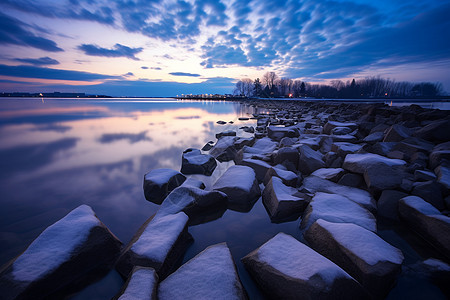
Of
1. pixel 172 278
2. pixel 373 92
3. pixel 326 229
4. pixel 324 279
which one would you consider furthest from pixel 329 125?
pixel 373 92

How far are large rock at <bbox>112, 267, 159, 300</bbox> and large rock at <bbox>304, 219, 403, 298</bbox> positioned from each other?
6.02 ft

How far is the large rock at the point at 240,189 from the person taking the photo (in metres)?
3.67

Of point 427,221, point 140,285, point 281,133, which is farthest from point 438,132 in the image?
point 140,285

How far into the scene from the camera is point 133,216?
3.52 metres

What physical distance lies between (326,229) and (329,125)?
7165 mm

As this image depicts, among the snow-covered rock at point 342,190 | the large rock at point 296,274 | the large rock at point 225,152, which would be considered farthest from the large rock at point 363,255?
the large rock at point 225,152

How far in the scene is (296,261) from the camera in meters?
1.85

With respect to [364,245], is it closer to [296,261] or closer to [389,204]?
[296,261]

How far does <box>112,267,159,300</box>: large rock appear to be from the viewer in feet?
5.00

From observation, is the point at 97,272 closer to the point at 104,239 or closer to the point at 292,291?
the point at 104,239

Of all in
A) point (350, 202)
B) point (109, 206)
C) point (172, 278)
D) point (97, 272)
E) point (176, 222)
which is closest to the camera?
point (172, 278)

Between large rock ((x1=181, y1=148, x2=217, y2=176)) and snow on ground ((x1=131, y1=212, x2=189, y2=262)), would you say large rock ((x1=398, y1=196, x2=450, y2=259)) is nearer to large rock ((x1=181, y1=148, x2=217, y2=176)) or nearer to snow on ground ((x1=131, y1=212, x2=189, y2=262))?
snow on ground ((x1=131, y1=212, x2=189, y2=262))

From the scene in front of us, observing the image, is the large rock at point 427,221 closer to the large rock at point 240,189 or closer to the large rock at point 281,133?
the large rock at point 240,189

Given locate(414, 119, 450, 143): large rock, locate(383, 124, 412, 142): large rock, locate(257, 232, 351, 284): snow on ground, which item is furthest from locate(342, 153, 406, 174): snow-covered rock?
locate(257, 232, 351, 284): snow on ground
